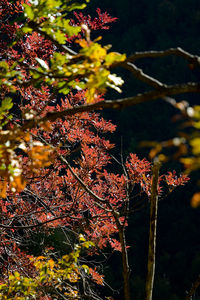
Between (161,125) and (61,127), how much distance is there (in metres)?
8.86

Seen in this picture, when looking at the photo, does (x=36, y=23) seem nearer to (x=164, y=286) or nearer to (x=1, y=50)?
(x=1, y=50)

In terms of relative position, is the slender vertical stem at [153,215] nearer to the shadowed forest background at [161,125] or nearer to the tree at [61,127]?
the tree at [61,127]

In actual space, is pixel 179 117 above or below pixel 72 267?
above

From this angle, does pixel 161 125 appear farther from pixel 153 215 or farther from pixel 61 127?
pixel 153 215

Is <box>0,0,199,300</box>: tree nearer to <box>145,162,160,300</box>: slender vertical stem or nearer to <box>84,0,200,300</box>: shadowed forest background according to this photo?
<box>145,162,160,300</box>: slender vertical stem

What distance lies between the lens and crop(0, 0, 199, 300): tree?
101cm

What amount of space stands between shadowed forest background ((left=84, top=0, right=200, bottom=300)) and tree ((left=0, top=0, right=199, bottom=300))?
3.97 metres

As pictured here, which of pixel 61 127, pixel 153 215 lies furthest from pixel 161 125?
pixel 153 215

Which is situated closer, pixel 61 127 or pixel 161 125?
pixel 61 127

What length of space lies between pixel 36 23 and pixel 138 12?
13.6 metres

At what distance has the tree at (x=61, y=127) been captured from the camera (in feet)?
3.33

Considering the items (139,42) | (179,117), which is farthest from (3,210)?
(139,42)

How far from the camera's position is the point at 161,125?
438 inches

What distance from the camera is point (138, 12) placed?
13.4 metres
